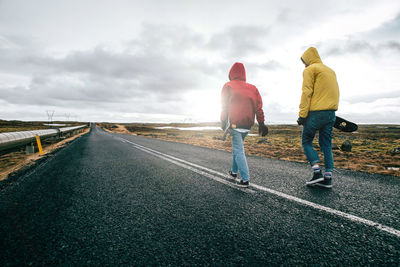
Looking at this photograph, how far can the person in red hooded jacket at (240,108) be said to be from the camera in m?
3.46

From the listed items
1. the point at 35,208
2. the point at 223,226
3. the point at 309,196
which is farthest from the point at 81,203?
the point at 309,196

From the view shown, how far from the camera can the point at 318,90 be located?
325cm

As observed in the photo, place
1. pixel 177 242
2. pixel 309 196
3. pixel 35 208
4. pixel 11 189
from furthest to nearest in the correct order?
pixel 11 189, pixel 309 196, pixel 35 208, pixel 177 242

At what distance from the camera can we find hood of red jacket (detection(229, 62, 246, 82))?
11.8 ft

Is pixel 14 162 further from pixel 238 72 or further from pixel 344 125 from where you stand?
pixel 344 125

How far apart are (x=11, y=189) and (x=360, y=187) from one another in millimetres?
6437

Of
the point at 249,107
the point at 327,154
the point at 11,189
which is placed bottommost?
the point at 11,189

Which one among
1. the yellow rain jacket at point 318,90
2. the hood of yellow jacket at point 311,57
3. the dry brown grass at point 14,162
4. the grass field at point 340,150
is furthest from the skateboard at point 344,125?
the dry brown grass at point 14,162

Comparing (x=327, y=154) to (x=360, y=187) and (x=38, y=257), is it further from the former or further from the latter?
(x=38, y=257)

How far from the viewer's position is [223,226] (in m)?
2.03

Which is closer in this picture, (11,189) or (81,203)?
(81,203)

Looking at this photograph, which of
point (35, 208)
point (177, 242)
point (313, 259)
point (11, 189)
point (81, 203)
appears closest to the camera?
point (313, 259)

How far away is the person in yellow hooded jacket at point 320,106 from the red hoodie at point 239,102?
0.84m

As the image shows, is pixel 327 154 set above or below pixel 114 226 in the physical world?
above
